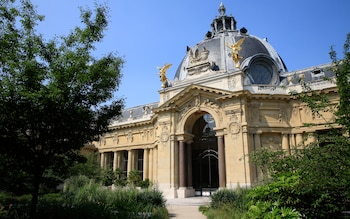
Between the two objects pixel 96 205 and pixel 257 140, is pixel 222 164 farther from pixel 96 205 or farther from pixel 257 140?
pixel 96 205

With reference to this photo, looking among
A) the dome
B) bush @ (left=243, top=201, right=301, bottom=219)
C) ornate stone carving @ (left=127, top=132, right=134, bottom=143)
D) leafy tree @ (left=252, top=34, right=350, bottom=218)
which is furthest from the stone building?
bush @ (left=243, top=201, right=301, bottom=219)

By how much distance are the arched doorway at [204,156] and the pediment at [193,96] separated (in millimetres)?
2222

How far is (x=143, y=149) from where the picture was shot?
35.8m

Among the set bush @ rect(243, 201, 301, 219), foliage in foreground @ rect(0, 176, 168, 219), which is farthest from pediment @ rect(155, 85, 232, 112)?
bush @ rect(243, 201, 301, 219)

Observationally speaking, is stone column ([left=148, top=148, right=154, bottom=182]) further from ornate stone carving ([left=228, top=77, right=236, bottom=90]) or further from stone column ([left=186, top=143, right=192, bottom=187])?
ornate stone carving ([left=228, top=77, right=236, bottom=90])

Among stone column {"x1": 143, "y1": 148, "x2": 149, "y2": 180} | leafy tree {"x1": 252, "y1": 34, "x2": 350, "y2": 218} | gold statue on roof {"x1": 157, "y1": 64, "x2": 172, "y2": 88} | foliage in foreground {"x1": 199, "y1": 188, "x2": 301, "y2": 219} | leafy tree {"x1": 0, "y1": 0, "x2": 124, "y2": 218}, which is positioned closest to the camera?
foliage in foreground {"x1": 199, "y1": 188, "x2": 301, "y2": 219}

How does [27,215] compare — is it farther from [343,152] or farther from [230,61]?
[230,61]

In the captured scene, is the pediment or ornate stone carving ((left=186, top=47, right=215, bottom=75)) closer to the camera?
the pediment

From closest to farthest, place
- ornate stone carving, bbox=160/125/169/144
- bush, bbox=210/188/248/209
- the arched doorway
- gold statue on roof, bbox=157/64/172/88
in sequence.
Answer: bush, bbox=210/188/248/209 < the arched doorway < ornate stone carving, bbox=160/125/169/144 < gold statue on roof, bbox=157/64/172/88

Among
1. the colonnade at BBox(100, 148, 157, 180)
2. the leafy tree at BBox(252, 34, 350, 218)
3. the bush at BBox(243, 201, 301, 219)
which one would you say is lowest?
the bush at BBox(243, 201, 301, 219)

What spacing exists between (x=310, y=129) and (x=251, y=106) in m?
5.29

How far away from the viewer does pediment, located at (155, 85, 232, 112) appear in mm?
25047

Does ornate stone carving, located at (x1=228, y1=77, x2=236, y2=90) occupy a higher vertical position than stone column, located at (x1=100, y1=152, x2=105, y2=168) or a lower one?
higher

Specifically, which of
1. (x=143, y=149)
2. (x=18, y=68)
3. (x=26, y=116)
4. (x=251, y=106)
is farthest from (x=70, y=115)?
(x=143, y=149)
